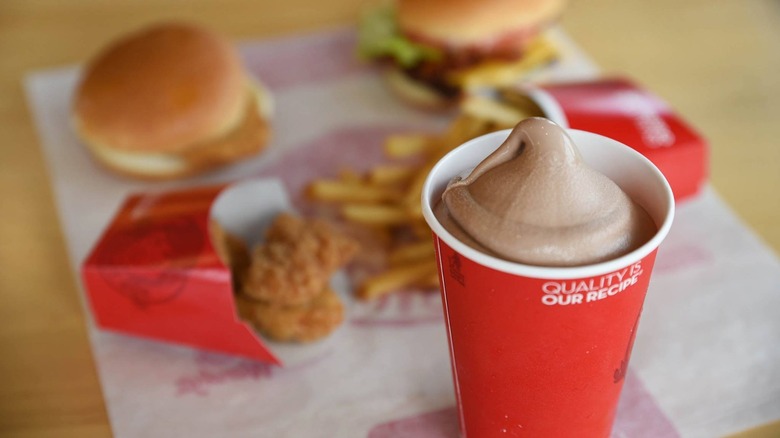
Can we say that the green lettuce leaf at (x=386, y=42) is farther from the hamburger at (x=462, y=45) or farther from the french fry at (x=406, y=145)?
the french fry at (x=406, y=145)

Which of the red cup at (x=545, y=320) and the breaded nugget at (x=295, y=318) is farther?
the breaded nugget at (x=295, y=318)

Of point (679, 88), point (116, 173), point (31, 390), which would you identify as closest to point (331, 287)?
point (31, 390)

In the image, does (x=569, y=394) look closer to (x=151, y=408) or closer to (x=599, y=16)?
(x=151, y=408)

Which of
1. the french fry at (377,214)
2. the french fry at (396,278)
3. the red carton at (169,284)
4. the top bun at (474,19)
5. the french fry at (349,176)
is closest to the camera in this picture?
the red carton at (169,284)

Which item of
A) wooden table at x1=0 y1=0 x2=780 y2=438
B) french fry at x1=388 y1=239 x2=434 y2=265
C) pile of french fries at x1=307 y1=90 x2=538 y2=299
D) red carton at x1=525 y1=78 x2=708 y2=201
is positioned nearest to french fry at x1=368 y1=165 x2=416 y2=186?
pile of french fries at x1=307 y1=90 x2=538 y2=299

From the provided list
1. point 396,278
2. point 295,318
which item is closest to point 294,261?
point 295,318

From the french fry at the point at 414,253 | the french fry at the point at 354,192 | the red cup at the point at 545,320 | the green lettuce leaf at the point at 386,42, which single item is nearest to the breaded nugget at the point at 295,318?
the french fry at the point at 414,253

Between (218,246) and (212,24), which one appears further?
(212,24)

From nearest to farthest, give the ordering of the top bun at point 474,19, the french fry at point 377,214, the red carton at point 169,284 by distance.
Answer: the red carton at point 169,284 → the french fry at point 377,214 → the top bun at point 474,19
